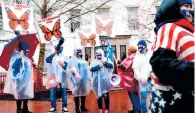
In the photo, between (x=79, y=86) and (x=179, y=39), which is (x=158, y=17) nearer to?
(x=179, y=39)

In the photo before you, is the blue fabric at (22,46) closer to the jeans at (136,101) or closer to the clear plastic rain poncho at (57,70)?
the clear plastic rain poncho at (57,70)

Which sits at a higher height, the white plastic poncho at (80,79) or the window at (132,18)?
the window at (132,18)

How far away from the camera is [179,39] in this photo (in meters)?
2.95

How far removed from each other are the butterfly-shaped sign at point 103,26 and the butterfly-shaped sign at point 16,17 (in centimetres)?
230

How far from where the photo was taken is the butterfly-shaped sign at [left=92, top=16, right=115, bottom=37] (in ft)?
40.1

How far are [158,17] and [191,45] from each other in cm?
45

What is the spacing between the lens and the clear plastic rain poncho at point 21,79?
32.1 feet

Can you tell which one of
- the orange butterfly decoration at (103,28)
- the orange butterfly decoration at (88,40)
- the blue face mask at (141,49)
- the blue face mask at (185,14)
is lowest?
the blue face mask at (185,14)

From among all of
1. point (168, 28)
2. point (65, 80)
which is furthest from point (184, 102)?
point (65, 80)

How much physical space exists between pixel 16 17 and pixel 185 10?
312 inches

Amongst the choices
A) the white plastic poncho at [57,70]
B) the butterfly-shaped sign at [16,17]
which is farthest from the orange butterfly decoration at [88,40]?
the white plastic poncho at [57,70]

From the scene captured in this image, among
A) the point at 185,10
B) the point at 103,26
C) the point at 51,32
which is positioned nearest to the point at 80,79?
the point at 51,32

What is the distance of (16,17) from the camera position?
413 inches

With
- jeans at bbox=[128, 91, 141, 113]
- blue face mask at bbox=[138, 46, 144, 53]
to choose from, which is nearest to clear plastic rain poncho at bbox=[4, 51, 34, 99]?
jeans at bbox=[128, 91, 141, 113]
